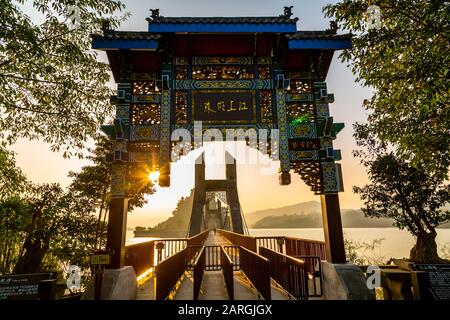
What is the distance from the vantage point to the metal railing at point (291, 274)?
478 centimetres

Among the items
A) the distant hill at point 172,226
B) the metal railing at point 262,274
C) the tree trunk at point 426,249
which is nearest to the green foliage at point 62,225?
the metal railing at point 262,274

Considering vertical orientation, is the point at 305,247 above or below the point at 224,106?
below

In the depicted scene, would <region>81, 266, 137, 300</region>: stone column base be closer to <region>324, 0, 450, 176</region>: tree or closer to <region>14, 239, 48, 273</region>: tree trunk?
<region>324, 0, 450, 176</region>: tree

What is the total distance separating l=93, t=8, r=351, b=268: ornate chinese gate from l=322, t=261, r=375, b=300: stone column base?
31cm

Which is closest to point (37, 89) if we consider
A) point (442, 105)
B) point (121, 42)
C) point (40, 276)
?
point (121, 42)

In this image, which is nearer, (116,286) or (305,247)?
(116,286)

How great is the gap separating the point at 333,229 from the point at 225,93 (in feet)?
13.9

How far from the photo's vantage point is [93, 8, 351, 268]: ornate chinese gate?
6266 millimetres

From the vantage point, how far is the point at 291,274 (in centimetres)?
525

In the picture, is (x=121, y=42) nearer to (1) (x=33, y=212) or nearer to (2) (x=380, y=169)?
(1) (x=33, y=212)

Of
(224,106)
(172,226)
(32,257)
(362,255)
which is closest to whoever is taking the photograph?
(224,106)

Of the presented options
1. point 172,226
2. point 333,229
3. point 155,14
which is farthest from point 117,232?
point 172,226

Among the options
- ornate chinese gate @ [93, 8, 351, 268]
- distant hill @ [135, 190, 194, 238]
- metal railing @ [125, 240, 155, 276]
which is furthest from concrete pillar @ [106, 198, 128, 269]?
distant hill @ [135, 190, 194, 238]

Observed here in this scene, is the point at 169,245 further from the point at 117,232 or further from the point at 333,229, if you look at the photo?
the point at 333,229
